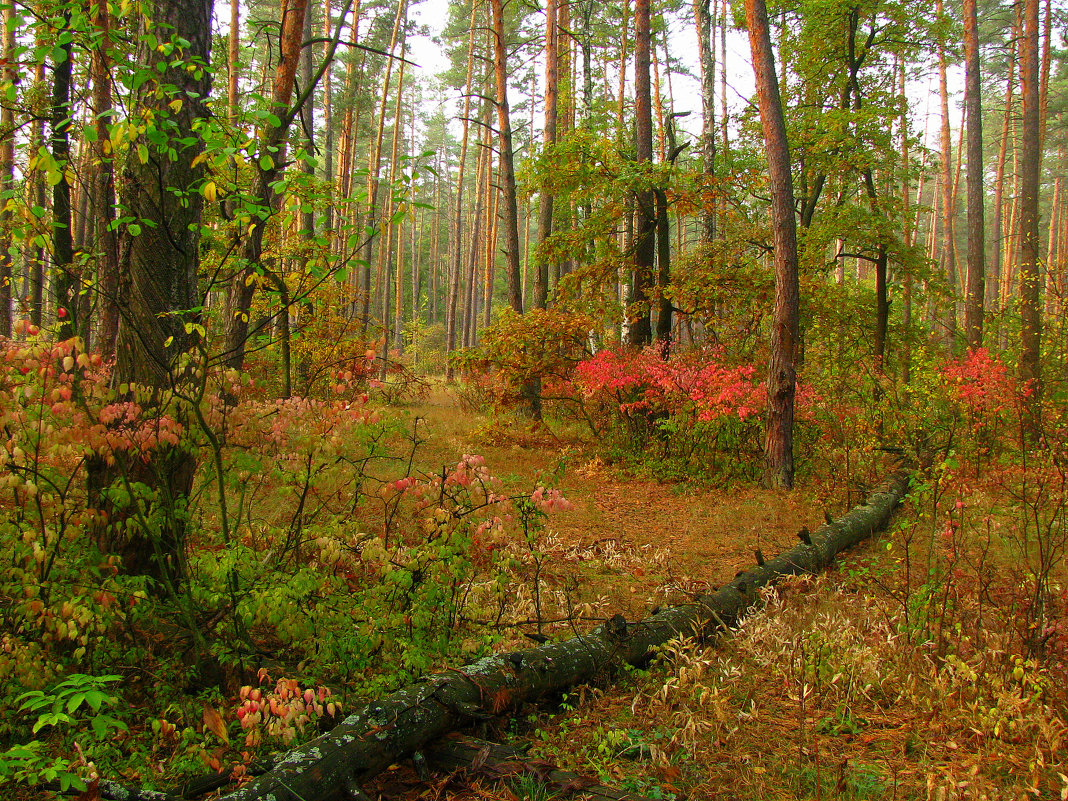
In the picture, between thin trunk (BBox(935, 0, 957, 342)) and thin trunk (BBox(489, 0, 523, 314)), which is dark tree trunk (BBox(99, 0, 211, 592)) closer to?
thin trunk (BBox(489, 0, 523, 314))

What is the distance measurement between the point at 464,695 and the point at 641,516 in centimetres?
507

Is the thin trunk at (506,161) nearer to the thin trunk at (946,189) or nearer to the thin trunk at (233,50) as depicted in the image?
the thin trunk at (233,50)

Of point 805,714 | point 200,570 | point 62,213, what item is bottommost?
point 805,714

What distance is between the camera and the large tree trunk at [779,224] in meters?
8.56

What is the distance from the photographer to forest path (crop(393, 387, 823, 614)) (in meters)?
5.87

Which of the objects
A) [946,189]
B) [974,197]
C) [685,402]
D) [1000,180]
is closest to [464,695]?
[685,402]

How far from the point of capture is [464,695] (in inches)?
126

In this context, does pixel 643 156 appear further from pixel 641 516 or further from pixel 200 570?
pixel 200 570

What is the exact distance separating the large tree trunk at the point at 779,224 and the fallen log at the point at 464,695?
407cm

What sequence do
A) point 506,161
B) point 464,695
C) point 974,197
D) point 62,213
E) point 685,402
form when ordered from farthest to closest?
point 974,197 → point 506,161 → point 685,402 → point 62,213 → point 464,695

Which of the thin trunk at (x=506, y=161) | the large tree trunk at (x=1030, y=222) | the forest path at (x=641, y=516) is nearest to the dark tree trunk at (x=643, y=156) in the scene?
the forest path at (x=641, y=516)

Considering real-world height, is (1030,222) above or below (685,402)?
above

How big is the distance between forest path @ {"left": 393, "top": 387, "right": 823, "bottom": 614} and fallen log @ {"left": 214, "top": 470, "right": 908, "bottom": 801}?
0.54 metres

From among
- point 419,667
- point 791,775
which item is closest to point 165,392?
point 419,667
